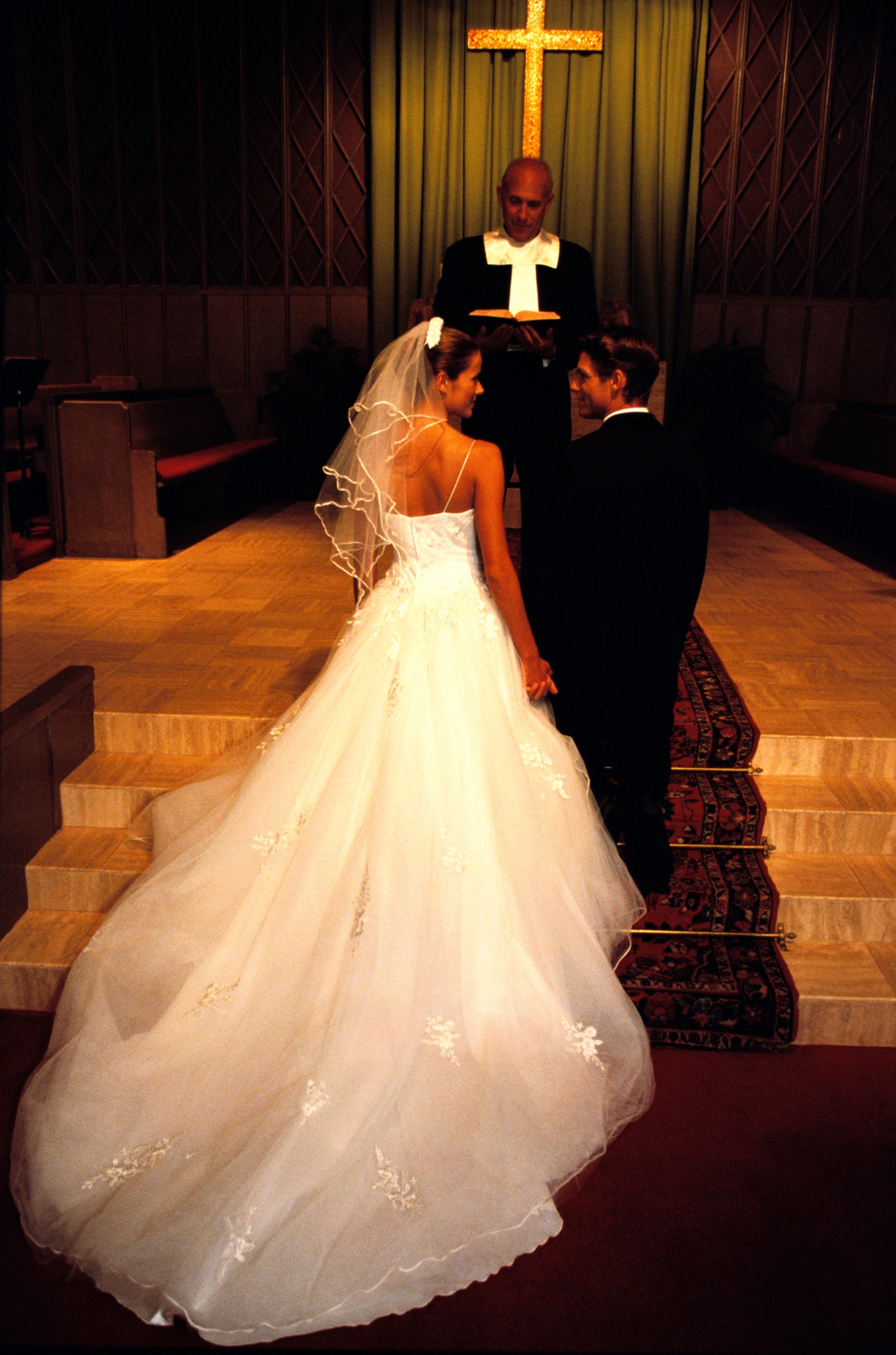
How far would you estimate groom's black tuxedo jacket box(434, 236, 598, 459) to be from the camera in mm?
3424

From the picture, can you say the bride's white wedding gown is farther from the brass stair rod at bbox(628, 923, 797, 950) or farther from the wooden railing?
the wooden railing

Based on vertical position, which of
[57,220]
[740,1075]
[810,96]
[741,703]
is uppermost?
[810,96]

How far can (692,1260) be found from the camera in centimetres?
186

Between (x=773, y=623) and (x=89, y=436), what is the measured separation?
3958 mm

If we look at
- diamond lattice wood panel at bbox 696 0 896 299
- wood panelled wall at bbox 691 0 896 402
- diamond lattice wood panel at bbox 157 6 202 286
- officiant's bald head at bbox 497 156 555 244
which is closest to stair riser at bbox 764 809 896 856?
officiant's bald head at bbox 497 156 555 244

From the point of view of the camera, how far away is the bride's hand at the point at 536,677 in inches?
103

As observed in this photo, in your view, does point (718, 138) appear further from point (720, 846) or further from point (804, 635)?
point (720, 846)

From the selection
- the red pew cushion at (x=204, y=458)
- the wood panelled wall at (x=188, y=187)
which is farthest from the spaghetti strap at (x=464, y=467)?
the wood panelled wall at (x=188, y=187)

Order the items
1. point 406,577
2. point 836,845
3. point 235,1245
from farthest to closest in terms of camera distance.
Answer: point 836,845 < point 406,577 < point 235,1245

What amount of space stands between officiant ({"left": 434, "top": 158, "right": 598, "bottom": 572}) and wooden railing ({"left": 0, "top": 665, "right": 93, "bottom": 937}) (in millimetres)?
1560

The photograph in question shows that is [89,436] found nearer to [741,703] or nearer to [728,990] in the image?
[741,703]

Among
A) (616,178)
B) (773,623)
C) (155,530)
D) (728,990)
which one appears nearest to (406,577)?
(728,990)

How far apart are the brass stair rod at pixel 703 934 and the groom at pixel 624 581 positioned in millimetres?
136

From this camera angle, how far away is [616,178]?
8.23 meters
